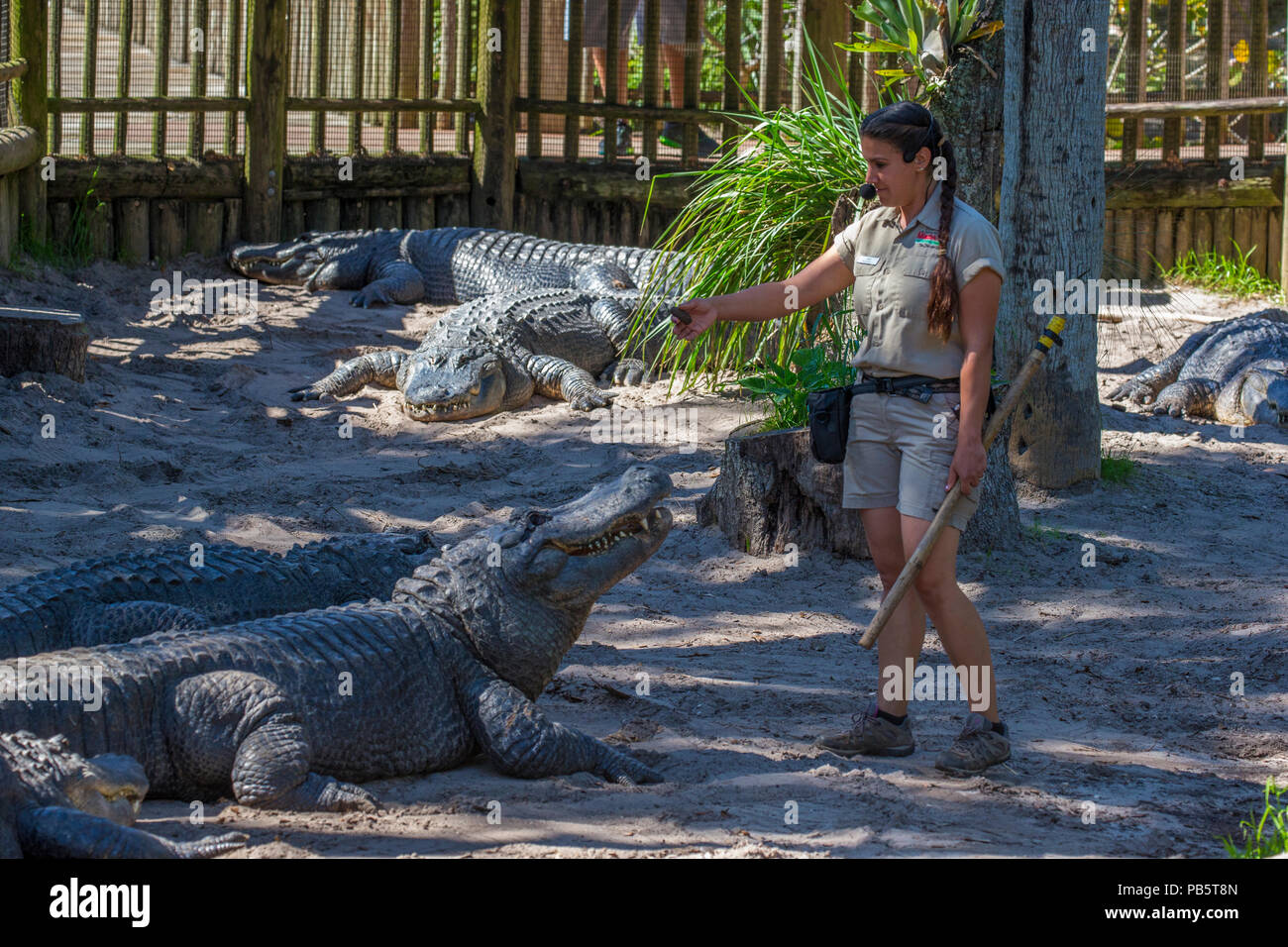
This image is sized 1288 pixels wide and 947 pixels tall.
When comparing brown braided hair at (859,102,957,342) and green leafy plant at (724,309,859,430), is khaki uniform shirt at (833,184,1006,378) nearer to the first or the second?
brown braided hair at (859,102,957,342)

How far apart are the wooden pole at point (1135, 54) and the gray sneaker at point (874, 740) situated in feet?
28.5

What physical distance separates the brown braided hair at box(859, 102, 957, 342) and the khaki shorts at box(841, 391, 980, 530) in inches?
8.0

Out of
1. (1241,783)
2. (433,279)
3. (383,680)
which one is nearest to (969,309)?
(1241,783)

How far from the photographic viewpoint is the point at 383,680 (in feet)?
11.2

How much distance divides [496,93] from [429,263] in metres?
1.71

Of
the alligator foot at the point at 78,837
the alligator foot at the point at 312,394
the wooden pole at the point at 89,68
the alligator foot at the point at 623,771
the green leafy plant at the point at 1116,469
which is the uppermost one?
the wooden pole at the point at 89,68

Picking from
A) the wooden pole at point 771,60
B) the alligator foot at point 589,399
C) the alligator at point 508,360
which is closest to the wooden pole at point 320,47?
the alligator at point 508,360

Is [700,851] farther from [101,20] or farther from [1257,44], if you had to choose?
[1257,44]

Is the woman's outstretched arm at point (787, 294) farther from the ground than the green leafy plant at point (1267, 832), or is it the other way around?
the woman's outstretched arm at point (787, 294)

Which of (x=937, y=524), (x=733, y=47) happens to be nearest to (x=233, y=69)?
(x=733, y=47)

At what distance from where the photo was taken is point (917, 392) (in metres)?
3.46

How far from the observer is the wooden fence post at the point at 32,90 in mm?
8836

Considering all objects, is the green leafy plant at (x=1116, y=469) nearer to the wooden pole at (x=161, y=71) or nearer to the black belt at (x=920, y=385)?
the black belt at (x=920, y=385)

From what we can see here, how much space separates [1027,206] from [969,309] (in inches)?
108
